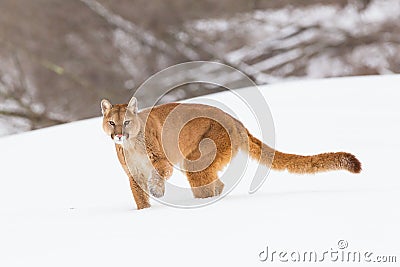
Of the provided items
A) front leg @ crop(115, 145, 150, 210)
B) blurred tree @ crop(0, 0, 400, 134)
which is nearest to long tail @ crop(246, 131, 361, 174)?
front leg @ crop(115, 145, 150, 210)

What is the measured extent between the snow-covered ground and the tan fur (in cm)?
11

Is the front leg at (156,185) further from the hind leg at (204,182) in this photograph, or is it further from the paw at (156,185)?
the hind leg at (204,182)

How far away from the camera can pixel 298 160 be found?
3.18 meters

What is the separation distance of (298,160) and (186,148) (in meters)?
0.48

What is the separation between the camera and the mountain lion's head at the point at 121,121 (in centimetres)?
306

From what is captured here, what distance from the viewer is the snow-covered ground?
242 cm

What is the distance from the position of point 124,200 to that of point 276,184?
73 centimetres

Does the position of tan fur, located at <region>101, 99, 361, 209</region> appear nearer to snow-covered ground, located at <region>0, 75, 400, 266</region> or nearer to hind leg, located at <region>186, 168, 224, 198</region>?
hind leg, located at <region>186, 168, 224, 198</region>

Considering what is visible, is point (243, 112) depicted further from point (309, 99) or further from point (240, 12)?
point (240, 12)

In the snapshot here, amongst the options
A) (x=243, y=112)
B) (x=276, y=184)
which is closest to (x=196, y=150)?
(x=276, y=184)

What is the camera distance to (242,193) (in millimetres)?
3330

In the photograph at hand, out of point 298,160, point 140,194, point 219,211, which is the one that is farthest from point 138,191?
point 298,160

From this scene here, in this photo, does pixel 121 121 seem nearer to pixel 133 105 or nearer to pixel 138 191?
pixel 133 105

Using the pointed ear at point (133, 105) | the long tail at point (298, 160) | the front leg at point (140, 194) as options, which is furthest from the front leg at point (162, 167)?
the long tail at point (298, 160)
